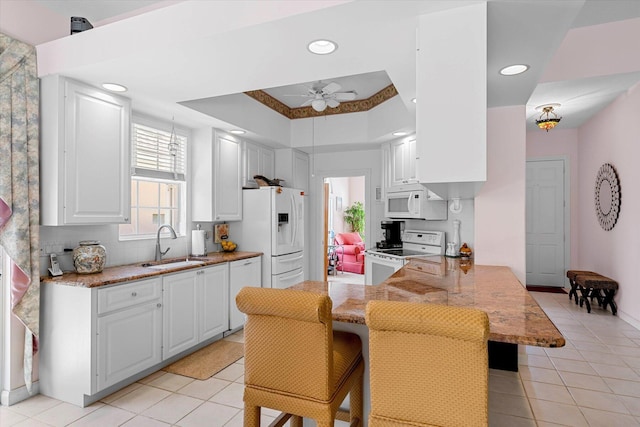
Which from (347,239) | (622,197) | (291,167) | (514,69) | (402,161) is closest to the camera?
(514,69)

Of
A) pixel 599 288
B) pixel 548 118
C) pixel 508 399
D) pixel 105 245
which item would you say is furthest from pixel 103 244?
pixel 599 288

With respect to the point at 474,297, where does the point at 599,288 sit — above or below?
below

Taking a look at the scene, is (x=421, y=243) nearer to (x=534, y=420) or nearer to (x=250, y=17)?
(x=534, y=420)

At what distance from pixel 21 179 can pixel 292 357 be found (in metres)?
2.42

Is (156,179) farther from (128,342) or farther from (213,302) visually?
(128,342)

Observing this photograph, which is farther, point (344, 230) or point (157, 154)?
point (344, 230)

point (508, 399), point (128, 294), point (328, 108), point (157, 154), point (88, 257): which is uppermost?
point (328, 108)

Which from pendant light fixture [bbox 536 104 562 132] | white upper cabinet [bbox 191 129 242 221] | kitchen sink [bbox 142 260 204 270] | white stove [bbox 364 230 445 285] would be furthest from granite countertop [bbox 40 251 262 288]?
pendant light fixture [bbox 536 104 562 132]

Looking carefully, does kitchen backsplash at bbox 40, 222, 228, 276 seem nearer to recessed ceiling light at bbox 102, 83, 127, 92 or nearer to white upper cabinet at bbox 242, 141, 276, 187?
white upper cabinet at bbox 242, 141, 276, 187

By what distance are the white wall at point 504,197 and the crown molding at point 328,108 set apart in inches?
59.7

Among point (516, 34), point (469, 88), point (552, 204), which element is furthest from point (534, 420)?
point (552, 204)

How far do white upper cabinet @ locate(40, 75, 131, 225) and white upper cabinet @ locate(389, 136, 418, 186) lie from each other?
10.2 feet

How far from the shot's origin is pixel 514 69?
2.40 metres

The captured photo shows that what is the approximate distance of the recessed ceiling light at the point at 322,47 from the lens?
7.13ft
